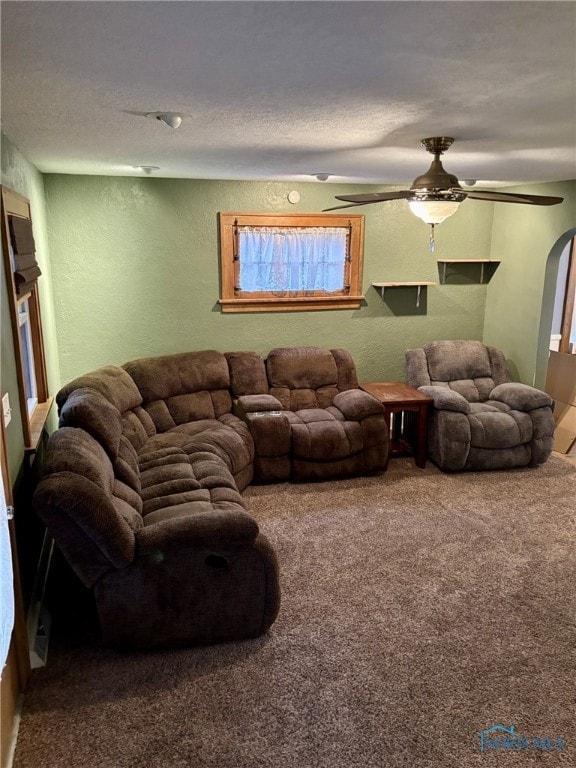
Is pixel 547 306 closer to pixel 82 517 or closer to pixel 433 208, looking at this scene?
pixel 433 208

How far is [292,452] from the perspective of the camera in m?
4.39

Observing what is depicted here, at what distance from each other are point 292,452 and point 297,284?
5.38ft

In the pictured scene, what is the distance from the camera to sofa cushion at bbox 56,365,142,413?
356 cm

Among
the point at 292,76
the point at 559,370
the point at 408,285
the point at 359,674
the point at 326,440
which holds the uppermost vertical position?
the point at 292,76

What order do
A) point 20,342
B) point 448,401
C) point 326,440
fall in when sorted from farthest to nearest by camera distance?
1. point 448,401
2. point 326,440
3. point 20,342

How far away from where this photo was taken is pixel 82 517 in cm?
241

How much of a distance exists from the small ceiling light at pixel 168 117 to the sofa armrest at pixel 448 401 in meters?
3.13

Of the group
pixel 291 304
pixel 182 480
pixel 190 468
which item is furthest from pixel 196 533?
pixel 291 304

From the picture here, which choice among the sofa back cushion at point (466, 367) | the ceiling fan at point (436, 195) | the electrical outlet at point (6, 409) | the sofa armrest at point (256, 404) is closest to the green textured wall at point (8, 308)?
the electrical outlet at point (6, 409)

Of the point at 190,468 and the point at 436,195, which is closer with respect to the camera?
the point at 436,195

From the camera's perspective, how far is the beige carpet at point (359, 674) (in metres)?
Result: 2.11

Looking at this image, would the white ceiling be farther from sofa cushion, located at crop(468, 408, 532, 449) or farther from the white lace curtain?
sofa cushion, located at crop(468, 408, 532, 449)

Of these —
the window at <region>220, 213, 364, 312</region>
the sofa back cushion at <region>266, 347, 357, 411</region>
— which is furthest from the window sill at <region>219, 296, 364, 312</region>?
the sofa back cushion at <region>266, 347, 357, 411</region>

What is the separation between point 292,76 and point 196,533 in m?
1.86
